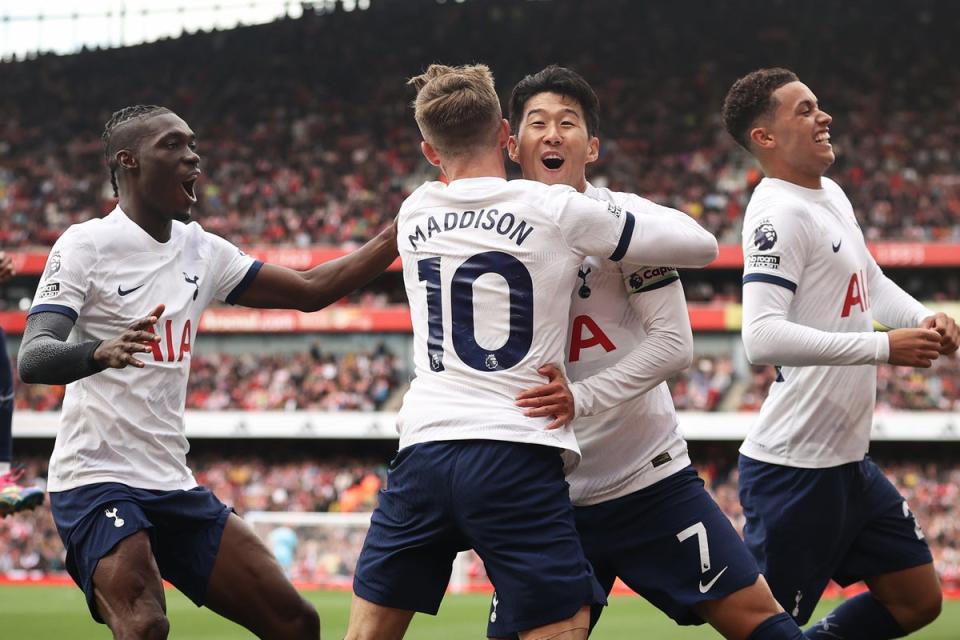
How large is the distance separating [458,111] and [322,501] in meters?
20.3

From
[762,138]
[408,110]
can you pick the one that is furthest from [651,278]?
[408,110]

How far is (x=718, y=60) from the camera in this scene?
29422mm

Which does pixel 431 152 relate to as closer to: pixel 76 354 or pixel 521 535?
pixel 521 535

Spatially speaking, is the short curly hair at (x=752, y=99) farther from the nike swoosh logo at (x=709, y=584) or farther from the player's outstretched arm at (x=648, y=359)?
the nike swoosh logo at (x=709, y=584)

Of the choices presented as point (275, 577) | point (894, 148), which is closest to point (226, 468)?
point (894, 148)

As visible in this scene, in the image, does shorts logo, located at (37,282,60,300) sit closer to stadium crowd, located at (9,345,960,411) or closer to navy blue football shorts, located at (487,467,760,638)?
navy blue football shorts, located at (487,467,760,638)

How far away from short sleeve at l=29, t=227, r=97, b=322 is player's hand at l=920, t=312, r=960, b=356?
3.06 meters

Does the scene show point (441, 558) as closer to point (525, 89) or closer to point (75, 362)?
point (75, 362)

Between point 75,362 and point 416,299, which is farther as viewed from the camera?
point 75,362

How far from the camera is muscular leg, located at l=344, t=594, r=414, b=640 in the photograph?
135 inches

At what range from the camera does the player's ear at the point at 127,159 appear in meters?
4.62

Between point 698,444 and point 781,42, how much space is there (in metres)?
11.2

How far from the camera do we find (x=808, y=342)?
4035 mm

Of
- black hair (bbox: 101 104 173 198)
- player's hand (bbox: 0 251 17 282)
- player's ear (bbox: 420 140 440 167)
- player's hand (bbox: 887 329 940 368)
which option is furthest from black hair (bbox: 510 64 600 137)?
player's hand (bbox: 0 251 17 282)
